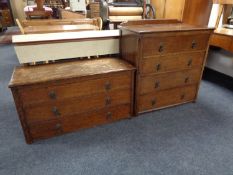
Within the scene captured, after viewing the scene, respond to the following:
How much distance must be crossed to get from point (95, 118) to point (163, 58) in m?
0.89

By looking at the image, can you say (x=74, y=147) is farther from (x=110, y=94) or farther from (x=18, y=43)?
(x=18, y=43)

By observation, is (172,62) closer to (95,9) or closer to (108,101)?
(108,101)

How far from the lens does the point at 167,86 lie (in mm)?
1969

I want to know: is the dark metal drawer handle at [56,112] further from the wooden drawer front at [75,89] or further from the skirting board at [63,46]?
the skirting board at [63,46]

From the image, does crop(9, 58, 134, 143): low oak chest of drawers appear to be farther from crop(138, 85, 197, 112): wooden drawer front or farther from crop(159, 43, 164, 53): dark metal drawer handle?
crop(159, 43, 164, 53): dark metal drawer handle

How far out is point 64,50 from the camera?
1801 millimetres

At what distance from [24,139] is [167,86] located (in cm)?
150

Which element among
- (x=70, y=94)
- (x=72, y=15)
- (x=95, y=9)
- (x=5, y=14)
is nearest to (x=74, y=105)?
(x=70, y=94)

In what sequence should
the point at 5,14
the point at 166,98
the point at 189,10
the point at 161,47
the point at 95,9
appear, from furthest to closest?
the point at 5,14, the point at 95,9, the point at 189,10, the point at 166,98, the point at 161,47

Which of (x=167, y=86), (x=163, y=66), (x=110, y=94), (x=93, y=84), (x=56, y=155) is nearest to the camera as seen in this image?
(x=56, y=155)

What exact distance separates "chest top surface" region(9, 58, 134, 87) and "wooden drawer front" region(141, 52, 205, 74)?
0.17m

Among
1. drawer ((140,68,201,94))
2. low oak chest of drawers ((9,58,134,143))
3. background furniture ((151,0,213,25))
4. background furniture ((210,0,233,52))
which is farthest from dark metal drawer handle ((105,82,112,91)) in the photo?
background furniture ((210,0,233,52))

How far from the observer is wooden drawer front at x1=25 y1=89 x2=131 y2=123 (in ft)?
4.96

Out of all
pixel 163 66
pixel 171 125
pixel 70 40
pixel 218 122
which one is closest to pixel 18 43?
pixel 70 40
